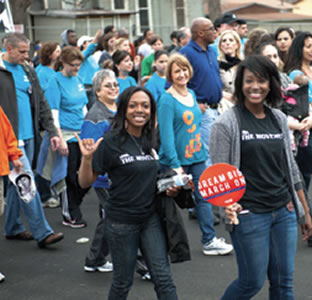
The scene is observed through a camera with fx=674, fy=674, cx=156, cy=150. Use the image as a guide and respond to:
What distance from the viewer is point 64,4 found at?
3969cm

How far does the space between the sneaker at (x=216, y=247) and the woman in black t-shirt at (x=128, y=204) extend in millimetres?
2158

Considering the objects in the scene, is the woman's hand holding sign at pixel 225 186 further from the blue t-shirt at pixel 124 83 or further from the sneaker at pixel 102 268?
the blue t-shirt at pixel 124 83

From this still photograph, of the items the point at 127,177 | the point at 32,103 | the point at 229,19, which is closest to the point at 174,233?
the point at 127,177

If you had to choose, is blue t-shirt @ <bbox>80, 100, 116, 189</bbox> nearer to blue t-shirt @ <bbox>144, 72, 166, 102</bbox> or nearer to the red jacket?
the red jacket

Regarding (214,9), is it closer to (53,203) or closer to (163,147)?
(53,203)

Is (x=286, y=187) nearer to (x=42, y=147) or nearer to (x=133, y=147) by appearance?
(x=133, y=147)

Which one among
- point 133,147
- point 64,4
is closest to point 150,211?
point 133,147

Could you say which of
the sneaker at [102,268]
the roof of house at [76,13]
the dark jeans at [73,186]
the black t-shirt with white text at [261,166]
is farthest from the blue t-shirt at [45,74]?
the roof of house at [76,13]

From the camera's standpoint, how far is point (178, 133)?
6.48 meters

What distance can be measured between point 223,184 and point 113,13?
35.3 meters

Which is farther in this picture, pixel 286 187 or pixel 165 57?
pixel 165 57

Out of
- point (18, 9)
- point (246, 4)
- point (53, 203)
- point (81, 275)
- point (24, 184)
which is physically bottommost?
point (53, 203)

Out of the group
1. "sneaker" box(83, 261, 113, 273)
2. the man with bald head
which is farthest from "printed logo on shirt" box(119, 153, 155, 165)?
the man with bald head

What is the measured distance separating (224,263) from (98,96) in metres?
1.94
